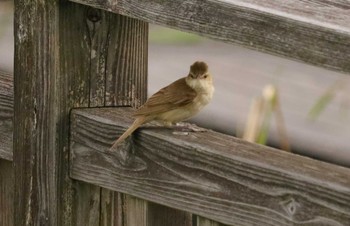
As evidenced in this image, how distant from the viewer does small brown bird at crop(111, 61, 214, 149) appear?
443 centimetres

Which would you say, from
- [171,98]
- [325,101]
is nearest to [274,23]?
[171,98]

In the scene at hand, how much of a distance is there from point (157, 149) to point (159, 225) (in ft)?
0.73

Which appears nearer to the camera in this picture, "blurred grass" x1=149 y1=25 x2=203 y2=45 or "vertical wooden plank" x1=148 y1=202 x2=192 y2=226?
"vertical wooden plank" x1=148 y1=202 x2=192 y2=226

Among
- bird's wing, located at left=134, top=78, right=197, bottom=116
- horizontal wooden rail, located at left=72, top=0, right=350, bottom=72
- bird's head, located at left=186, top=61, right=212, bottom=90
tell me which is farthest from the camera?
bird's head, located at left=186, top=61, right=212, bottom=90

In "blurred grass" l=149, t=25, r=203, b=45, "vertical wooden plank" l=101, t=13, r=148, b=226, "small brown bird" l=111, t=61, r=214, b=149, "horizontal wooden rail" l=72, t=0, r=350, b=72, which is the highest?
"horizontal wooden rail" l=72, t=0, r=350, b=72

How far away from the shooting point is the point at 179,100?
4.78 metres

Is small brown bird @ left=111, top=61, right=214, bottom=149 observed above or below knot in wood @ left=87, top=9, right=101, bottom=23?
below

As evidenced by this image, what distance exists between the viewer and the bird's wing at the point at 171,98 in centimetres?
452

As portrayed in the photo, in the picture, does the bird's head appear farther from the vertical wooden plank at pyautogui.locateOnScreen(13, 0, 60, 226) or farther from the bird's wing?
the vertical wooden plank at pyautogui.locateOnScreen(13, 0, 60, 226)

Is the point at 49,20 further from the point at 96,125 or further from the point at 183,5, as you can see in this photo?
the point at 183,5

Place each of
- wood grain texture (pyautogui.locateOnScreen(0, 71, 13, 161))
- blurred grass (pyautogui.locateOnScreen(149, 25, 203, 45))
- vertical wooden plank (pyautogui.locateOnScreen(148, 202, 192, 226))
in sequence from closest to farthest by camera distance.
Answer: vertical wooden plank (pyautogui.locateOnScreen(148, 202, 192, 226)), wood grain texture (pyautogui.locateOnScreen(0, 71, 13, 161)), blurred grass (pyautogui.locateOnScreen(149, 25, 203, 45))

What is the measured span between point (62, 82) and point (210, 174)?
28.8 inches

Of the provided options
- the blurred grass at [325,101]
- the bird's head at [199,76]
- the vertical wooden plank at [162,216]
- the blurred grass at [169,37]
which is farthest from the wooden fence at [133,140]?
the blurred grass at [169,37]

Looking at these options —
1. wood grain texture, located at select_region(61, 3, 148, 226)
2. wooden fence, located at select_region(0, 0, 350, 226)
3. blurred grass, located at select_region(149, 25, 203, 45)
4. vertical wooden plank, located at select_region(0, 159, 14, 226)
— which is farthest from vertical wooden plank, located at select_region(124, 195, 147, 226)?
blurred grass, located at select_region(149, 25, 203, 45)
